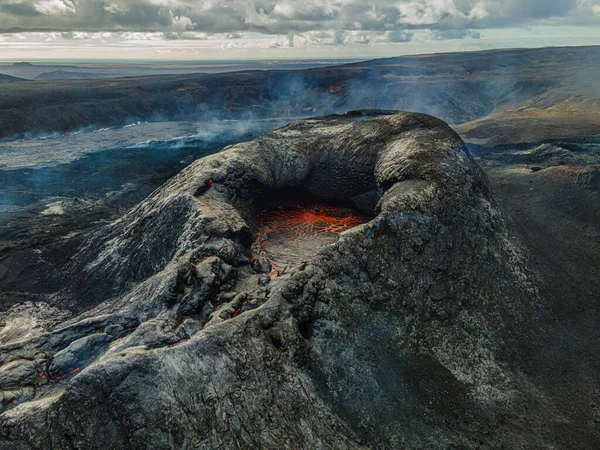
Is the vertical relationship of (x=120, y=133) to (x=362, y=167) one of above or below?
below

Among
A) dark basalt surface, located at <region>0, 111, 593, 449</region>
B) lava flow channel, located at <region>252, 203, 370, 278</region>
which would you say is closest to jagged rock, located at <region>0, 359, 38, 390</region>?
dark basalt surface, located at <region>0, 111, 593, 449</region>

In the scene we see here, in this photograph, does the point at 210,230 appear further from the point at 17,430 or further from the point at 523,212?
the point at 523,212

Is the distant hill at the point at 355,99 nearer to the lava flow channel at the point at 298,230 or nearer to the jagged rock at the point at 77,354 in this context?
the lava flow channel at the point at 298,230

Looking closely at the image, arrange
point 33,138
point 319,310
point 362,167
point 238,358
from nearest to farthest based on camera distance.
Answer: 1. point 238,358
2. point 319,310
3. point 362,167
4. point 33,138

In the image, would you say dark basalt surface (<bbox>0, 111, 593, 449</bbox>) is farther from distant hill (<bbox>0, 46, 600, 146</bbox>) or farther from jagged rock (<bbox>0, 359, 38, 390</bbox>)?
distant hill (<bbox>0, 46, 600, 146</bbox>)

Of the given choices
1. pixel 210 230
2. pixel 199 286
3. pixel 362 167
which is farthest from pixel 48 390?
pixel 362 167

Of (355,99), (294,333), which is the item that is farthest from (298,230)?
(355,99)

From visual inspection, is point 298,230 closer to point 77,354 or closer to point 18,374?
point 77,354
